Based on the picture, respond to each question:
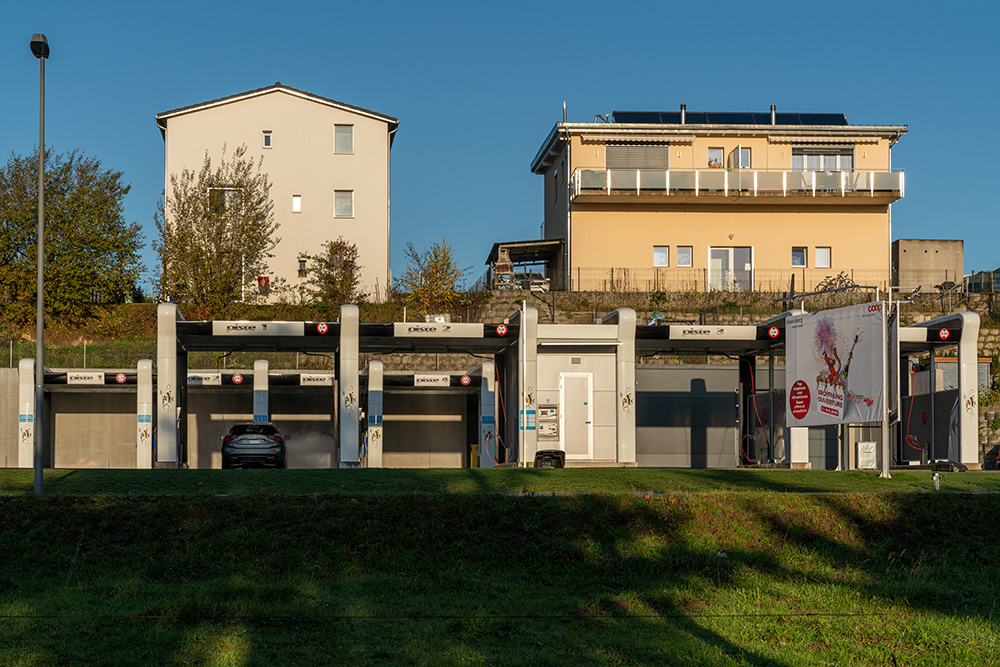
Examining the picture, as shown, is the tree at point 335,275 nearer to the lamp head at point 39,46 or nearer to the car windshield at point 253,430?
the car windshield at point 253,430

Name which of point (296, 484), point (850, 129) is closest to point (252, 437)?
point (296, 484)

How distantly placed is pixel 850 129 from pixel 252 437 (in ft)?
117

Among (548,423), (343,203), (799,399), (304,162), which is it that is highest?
(304,162)

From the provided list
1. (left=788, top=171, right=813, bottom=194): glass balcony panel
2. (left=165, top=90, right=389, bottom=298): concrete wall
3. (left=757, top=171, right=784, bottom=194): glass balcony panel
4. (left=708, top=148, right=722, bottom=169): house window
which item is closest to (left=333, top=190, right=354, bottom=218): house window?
(left=165, top=90, right=389, bottom=298): concrete wall

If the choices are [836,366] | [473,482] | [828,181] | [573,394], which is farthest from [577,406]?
[828,181]

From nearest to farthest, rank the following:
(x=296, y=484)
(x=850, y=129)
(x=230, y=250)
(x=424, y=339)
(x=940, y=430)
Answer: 1. (x=296, y=484)
2. (x=940, y=430)
3. (x=424, y=339)
4. (x=230, y=250)
5. (x=850, y=129)

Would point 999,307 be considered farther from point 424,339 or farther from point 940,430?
point 424,339

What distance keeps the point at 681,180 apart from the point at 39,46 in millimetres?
37689

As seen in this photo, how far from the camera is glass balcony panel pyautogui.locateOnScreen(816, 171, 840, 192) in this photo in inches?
1984

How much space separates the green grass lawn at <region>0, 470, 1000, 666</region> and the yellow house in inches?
1355

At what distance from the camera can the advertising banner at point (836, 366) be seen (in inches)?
768

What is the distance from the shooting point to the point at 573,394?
88.3ft

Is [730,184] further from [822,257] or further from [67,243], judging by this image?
[67,243]

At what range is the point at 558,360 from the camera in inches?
1061
